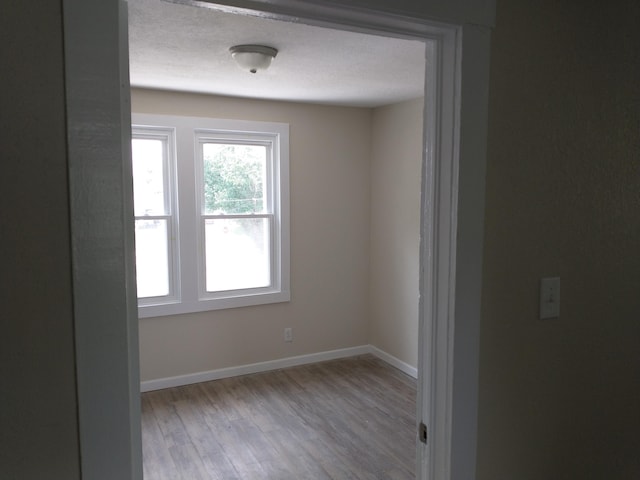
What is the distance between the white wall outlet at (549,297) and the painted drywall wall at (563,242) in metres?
0.02

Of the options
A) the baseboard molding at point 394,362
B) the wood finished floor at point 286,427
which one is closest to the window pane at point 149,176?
the wood finished floor at point 286,427

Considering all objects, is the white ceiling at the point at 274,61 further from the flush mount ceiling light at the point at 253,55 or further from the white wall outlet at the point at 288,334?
the white wall outlet at the point at 288,334

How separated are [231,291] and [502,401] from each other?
315 centimetres

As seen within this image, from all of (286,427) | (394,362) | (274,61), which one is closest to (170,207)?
(274,61)

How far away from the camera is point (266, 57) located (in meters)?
2.50

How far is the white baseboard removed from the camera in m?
3.92

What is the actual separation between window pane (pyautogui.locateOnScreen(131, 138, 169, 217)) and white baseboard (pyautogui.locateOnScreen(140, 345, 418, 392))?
1400 millimetres

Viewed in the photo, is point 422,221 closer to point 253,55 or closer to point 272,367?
point 253,55

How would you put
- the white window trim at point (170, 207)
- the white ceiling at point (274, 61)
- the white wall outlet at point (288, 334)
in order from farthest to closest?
the white wall outlet at point (288, 334) < the white window trim at point (170, 207) < the white ceiling at point (274, 61)

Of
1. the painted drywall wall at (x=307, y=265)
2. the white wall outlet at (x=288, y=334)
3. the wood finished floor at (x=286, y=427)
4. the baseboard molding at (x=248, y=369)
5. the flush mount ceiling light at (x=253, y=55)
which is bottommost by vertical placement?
the wood finished floor at (x=286, y=427)

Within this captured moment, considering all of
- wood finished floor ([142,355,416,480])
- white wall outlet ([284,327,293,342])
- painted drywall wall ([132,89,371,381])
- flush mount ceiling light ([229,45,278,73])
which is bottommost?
wood finished floor ([142,355,416,480])

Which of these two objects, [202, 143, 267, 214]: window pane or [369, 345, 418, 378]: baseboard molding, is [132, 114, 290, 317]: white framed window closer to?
[202, 143, 267, 214]: window pane

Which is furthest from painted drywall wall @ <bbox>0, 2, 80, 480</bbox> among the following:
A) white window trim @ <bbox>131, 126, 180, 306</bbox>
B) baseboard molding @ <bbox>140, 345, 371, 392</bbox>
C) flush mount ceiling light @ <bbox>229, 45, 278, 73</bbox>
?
white window trim @ <bbox>131, 126, 180, 306</bbox>

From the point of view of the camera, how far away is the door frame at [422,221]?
818 millimetres
